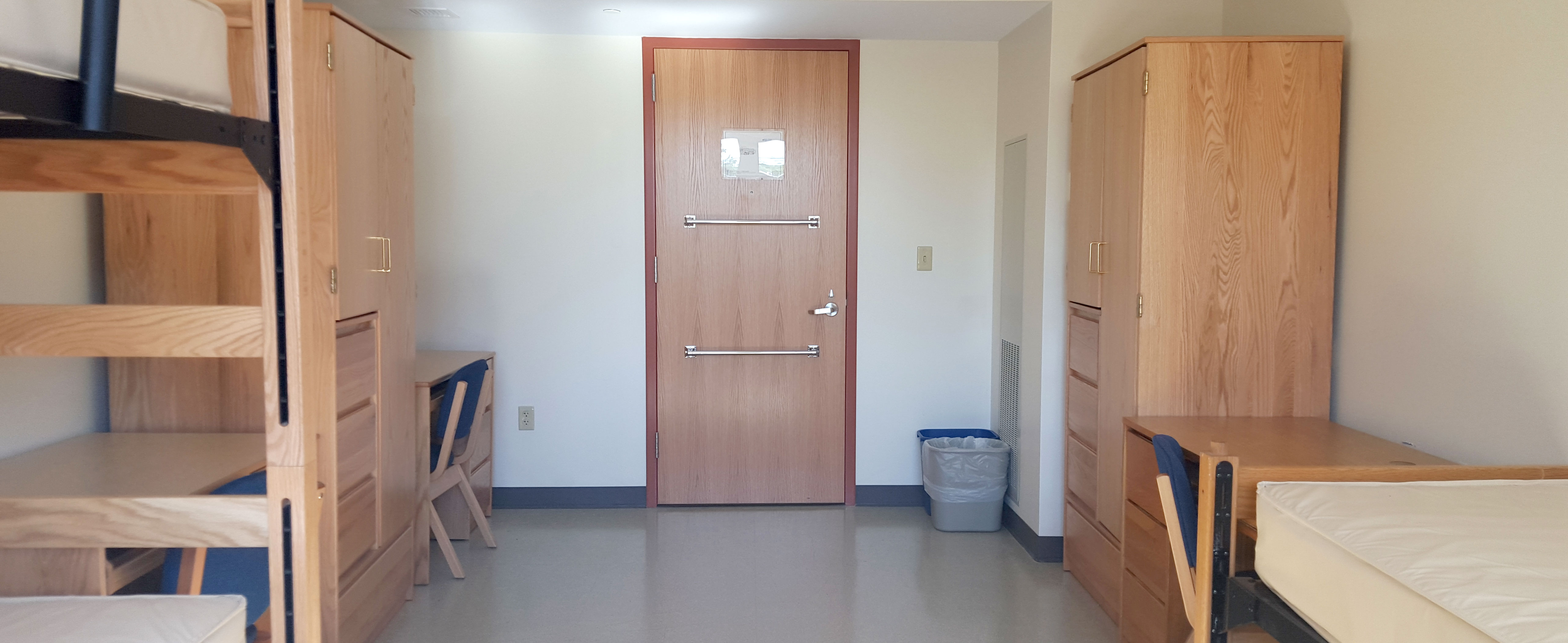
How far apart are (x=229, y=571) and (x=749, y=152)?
2835mm

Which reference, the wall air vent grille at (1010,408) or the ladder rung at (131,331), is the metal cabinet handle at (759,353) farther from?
the ladder rung at (131,331)

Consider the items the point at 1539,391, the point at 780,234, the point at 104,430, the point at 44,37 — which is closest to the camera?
the point at 44,37

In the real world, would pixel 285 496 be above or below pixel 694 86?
below

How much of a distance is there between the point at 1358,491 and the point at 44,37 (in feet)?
7.05

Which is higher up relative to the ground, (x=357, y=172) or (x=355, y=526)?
(x=357, y=172)

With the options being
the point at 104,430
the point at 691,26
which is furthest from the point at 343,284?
the point at 691,26

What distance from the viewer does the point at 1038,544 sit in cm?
367

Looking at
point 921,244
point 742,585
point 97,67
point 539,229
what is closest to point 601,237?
point 539,229

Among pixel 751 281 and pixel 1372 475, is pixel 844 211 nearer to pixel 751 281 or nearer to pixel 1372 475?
pixel 751 281

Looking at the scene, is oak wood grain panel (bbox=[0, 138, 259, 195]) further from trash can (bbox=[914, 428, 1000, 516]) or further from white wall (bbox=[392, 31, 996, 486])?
trash can (bbox=[914, 428, 1000, 516])

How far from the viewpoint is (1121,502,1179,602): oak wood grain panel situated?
256cm

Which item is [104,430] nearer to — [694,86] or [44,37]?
[44,37]

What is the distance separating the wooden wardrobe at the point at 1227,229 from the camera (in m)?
2.77

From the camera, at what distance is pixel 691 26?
3.99 metres
